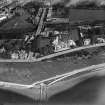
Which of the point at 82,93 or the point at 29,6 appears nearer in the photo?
the point at 82,93

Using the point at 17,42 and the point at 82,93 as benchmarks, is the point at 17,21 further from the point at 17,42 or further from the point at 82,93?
the point at 82,93

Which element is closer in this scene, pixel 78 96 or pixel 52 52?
pixel 78 96

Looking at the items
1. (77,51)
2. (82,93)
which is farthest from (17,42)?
(82,93)

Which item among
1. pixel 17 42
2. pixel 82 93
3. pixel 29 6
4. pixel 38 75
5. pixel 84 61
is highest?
pixel 29 6

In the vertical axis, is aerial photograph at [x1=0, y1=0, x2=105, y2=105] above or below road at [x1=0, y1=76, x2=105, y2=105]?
above

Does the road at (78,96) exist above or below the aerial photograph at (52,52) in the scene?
below

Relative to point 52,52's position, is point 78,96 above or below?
below

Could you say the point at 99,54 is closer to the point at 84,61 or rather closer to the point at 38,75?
the point at 84,61

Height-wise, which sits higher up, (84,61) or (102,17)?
(102,17)
